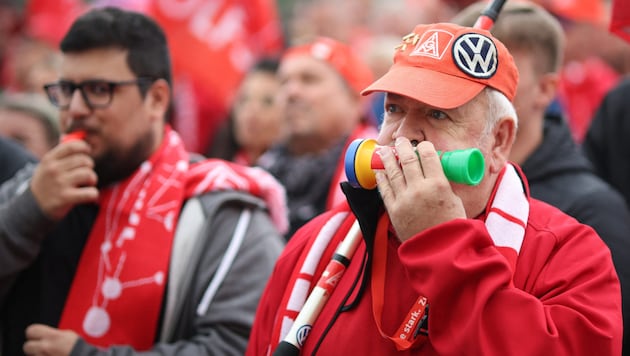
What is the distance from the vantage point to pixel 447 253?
1973mm

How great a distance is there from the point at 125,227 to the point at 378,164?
4.74 feet

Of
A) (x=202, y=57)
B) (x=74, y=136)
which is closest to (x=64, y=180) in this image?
(x=74, y=136)

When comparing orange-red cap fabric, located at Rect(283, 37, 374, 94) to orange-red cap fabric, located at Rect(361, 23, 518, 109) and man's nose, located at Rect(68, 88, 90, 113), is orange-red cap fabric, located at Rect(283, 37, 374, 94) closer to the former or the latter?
man's nose, located at Rect(68, 88, 90, 113)

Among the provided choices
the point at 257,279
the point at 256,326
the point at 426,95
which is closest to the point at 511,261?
the point at 426,95

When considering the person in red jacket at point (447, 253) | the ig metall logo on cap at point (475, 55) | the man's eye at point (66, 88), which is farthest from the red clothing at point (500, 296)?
the man's eye at point (66, 88)

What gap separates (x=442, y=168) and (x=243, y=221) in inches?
55.2

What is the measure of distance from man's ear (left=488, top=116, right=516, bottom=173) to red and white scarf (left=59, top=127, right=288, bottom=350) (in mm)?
1308

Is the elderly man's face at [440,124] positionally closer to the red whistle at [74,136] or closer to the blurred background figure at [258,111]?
the red whistle at [74,136]

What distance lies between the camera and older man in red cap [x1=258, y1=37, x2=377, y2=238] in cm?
492

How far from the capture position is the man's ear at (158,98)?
350cm

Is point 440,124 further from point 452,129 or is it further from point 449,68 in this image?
point 449,68

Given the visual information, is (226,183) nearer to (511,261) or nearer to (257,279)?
(257,279)

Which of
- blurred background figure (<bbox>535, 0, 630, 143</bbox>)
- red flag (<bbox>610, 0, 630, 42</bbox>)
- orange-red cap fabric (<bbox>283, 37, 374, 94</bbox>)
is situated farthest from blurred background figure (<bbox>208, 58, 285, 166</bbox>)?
red flag (<bbox>610, 0, 630, 42</bbox>)

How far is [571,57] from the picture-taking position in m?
6.66
